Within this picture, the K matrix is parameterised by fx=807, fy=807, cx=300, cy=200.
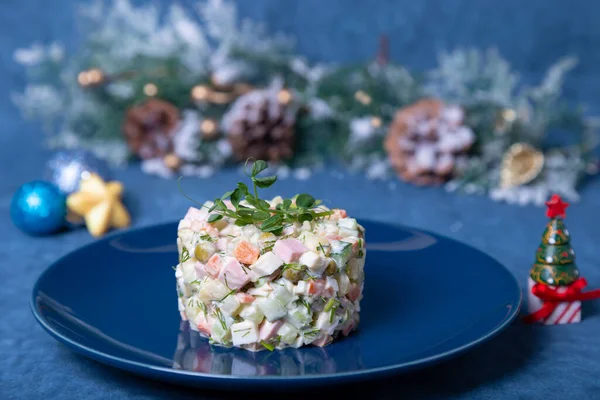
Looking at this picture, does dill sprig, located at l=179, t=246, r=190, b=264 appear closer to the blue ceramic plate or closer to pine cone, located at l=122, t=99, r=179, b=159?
the blue ceramic plate

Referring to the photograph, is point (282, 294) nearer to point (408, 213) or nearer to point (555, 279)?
point (555, 279)

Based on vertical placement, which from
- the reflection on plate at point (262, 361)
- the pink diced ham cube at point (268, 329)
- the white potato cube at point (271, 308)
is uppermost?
the white potato cube at point (271, 308)

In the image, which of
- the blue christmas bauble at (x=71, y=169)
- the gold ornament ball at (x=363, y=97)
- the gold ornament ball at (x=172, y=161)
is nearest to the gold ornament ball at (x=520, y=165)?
the gold ornament ball at (x=363, y=97)

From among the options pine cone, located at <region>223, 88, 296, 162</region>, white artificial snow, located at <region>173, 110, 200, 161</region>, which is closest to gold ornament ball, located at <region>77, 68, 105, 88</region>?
white artificial snow, located at <region>173, 110, 200, 161</region>

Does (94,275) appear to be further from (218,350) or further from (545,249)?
(545,249)

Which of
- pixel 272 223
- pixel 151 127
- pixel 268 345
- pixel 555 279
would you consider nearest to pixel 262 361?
pixel 268 345

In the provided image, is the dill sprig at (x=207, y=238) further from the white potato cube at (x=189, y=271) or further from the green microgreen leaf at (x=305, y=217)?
the green microgreen leaf at (x=305, y=217)

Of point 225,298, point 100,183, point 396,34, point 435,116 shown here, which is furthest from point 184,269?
point 396,34
